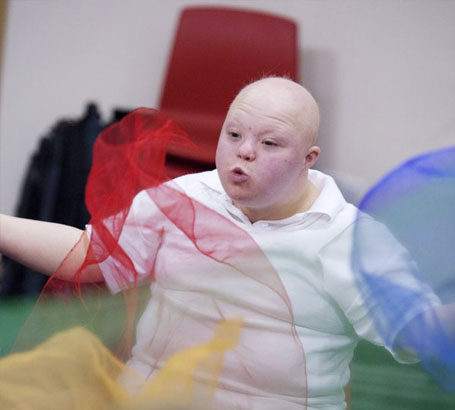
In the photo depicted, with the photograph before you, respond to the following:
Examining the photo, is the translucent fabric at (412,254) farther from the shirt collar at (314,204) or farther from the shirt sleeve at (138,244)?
the shirt sleeve at (138,244)

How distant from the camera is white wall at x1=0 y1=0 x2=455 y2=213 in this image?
2.33m

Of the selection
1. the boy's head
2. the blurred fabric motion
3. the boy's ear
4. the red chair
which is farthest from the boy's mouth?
the red chair

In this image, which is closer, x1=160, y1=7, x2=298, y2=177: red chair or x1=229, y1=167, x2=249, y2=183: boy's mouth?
x1=229, y1=167, x2=249, y2=183: boy's mouth

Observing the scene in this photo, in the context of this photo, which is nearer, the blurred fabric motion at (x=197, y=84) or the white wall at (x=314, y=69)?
the blurred fabric motion at (x=197, y=84)

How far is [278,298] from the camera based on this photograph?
75 centimetres

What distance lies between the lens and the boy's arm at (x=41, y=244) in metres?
0.82

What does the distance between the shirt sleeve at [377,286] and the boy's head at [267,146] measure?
0.09 meters

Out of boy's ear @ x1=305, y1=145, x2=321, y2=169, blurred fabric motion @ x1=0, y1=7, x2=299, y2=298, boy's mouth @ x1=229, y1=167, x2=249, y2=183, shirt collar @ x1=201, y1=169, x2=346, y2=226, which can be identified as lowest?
blurred fabric motion @ x1=0, y1=7, x2=299, y2=298

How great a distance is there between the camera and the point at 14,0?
256 cm

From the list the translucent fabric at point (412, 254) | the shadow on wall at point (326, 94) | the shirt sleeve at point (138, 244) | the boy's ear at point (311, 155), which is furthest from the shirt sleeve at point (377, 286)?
the shadow on wall at point (326, 94)

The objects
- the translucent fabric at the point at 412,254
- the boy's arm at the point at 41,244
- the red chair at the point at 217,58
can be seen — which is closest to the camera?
the translucent fabric at the point at 412,254

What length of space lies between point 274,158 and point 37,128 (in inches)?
Result: 78.0

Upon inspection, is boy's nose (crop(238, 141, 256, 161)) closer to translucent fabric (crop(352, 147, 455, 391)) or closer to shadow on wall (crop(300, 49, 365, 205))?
translucent fabric (crop(352, 147, 455, 391))

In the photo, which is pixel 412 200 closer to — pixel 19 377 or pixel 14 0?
pixel 19 377
